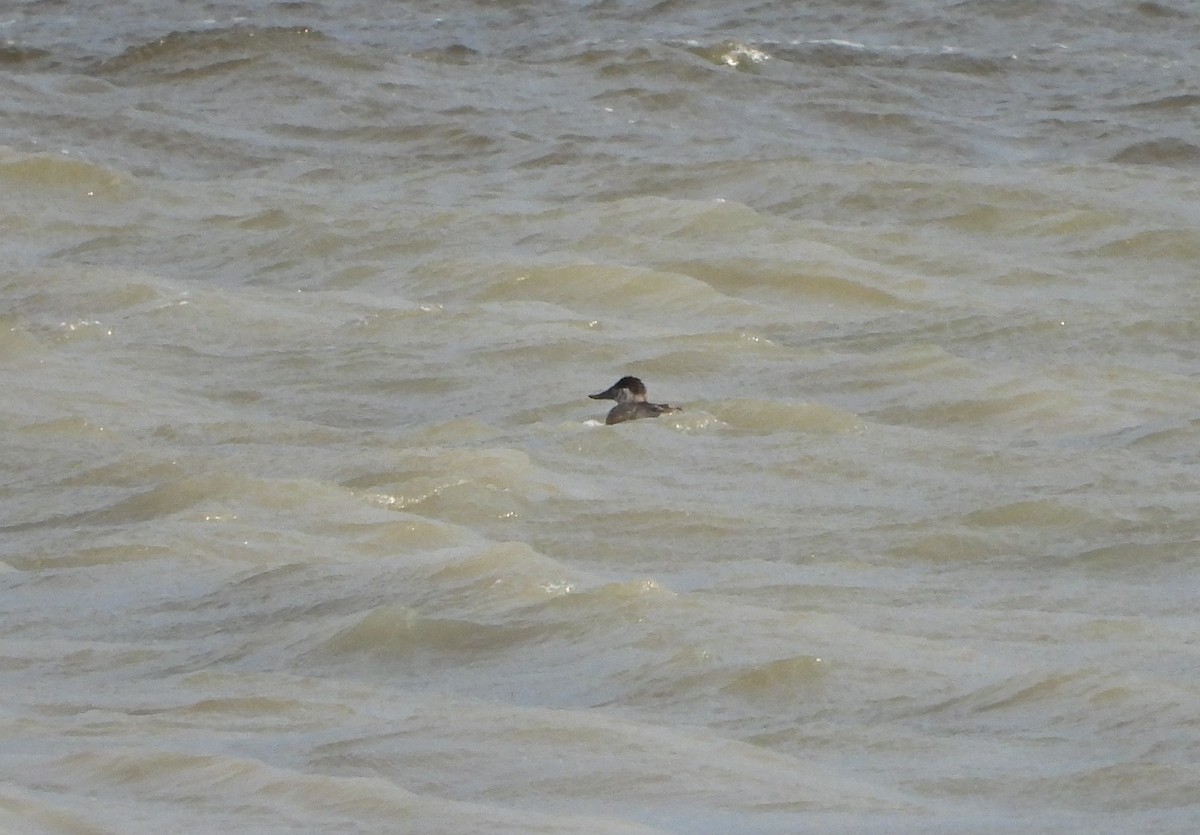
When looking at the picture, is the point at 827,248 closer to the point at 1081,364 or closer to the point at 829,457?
the point at 1081,364

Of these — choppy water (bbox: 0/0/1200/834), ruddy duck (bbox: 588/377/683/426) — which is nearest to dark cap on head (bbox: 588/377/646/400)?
ruddy duck (bbox: 588/377/683/426)

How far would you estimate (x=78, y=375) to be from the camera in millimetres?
9758

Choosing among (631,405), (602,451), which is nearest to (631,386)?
(631,405)

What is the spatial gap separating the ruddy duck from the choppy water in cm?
5

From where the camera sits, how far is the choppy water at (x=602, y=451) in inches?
205

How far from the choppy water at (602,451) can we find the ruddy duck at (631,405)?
0.05m

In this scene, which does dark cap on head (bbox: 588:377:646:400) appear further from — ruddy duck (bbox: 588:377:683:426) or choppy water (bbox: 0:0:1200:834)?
choppy water (bbox: 0:0:1200:834)

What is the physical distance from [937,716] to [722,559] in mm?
1676

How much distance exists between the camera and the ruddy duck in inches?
337

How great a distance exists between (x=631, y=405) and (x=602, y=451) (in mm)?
251

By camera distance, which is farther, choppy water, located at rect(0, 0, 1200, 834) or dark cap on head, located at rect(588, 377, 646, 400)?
dark cap on head, located at rect(588, 377, 646, 400)

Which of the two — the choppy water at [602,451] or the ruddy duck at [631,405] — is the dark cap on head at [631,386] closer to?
the ruddy duck at [631,405]

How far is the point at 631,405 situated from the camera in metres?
8.58

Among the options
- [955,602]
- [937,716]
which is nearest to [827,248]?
[955,602]
